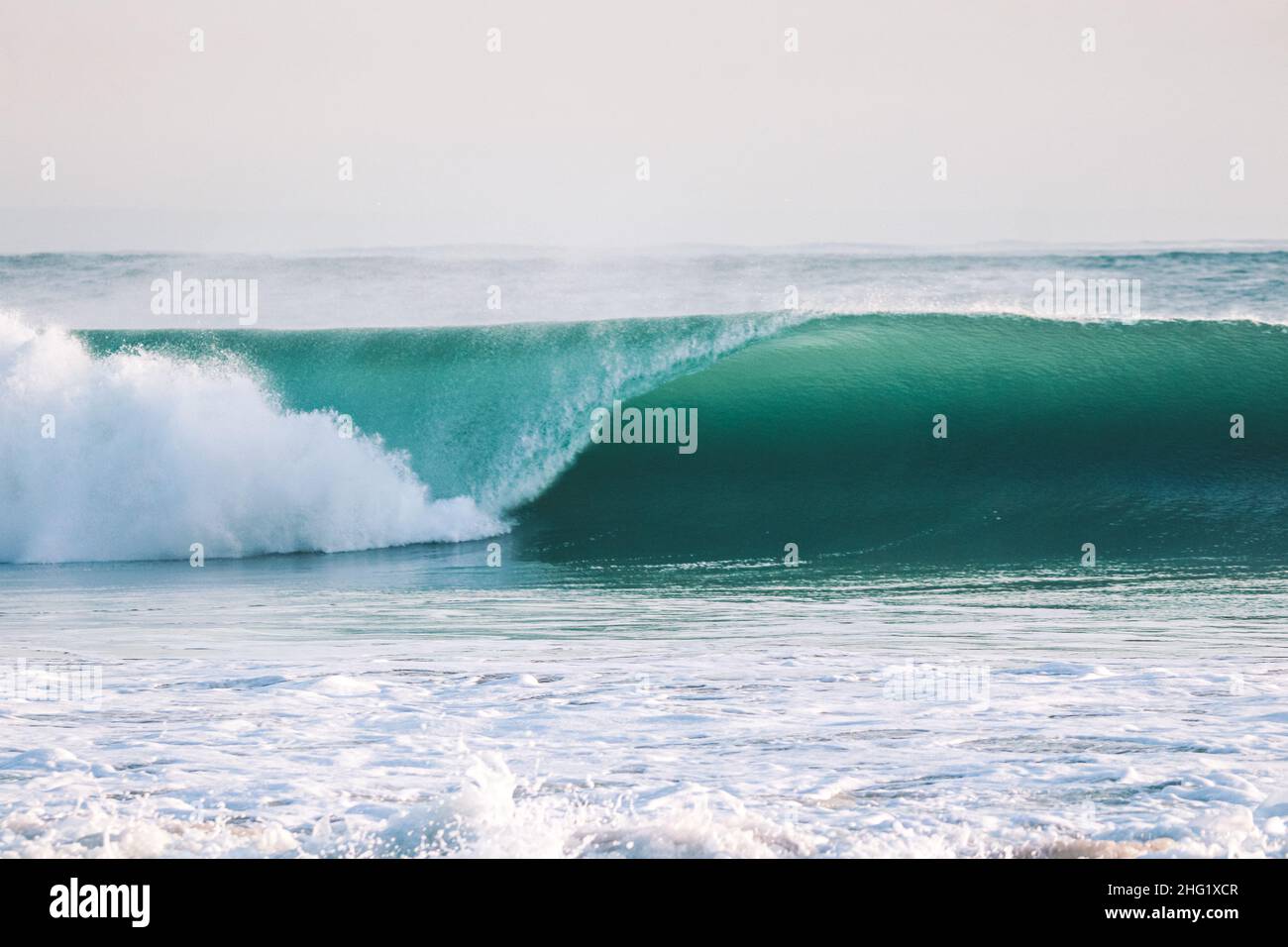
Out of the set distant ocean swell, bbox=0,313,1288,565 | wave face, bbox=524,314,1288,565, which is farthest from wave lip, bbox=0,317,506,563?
wave face, bbox=524,314,1288,565

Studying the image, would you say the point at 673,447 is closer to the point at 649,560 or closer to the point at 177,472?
the point at 649,560

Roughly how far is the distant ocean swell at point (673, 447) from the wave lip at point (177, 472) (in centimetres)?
2

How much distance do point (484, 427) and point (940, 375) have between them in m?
4.31

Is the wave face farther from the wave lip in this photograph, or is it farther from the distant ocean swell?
the wave lip

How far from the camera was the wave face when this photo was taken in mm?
9398

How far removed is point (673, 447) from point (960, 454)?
2363 mm

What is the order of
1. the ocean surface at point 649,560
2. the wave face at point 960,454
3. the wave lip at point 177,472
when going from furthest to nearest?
1. the wave lip at point 177,472
2. the wave face at point 960,454
3. the ocean surface at point 649,560

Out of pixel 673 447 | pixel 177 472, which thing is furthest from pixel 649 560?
pixel 177 472

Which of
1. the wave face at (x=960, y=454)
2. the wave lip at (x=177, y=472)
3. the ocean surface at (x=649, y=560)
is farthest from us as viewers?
the wave lip at (x=177, y=472)

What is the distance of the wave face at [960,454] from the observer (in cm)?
940

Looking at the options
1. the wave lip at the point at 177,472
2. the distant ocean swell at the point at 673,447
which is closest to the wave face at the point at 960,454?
the distant ocean swell at the point at 673,447

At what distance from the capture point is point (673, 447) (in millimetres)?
11742

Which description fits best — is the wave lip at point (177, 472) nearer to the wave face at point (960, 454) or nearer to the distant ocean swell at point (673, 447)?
the distant ocean swell at point (673, 447)

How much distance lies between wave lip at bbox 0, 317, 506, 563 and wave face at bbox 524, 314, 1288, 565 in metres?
1.26
